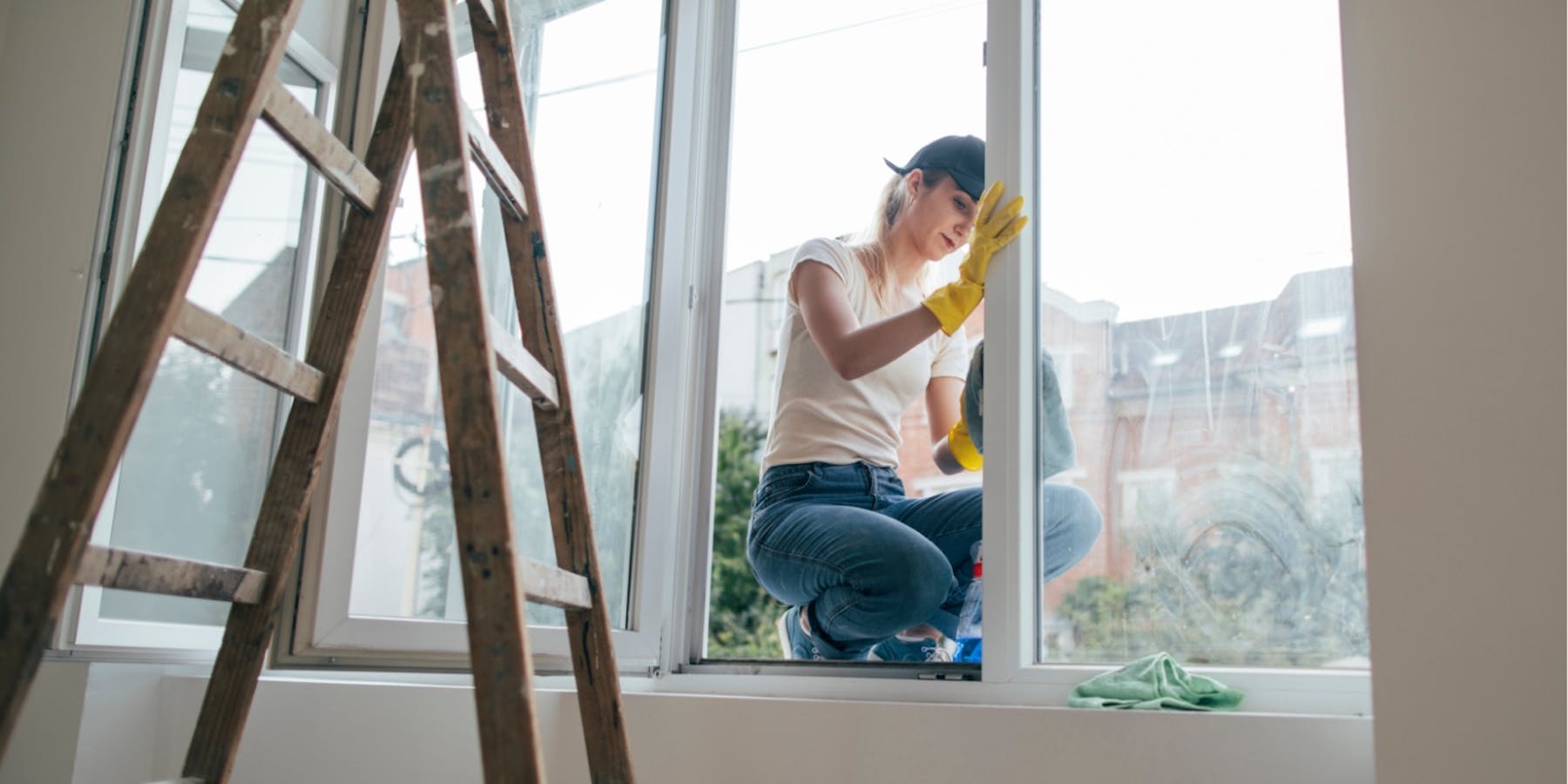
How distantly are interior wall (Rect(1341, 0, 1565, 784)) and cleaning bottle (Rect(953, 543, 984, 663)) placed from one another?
0.99m

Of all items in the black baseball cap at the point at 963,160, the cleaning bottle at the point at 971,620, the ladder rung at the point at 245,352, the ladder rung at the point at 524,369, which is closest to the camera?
the ladder rung at the point at 245,352

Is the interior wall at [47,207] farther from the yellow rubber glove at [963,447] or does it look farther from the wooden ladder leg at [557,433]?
the yellow rubber glove at [963,447]

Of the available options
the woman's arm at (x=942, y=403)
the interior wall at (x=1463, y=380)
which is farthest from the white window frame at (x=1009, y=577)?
the woman's arm at (x=942, y=403)

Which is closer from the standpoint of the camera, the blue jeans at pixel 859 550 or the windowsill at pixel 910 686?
the windowsill at pixel 910 686

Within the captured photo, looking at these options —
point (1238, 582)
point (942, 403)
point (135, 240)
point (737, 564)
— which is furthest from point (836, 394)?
point (737, 564)

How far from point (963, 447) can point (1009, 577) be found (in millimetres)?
414

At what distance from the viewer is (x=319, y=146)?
3.94ft

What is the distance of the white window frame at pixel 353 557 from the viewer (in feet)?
6.31

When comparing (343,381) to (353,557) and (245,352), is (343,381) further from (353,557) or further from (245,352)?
(353,557)

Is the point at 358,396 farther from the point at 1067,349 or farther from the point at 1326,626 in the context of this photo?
the point at 1326,626

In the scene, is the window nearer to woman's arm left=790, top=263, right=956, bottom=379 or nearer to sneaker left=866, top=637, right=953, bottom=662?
woman's arm left=790, top=263, right=956, bottom=379

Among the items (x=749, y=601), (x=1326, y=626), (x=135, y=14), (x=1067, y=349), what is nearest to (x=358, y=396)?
(x=135, y=14)

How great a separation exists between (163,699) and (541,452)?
94 cm

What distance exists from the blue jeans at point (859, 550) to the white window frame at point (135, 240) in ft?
3.14
